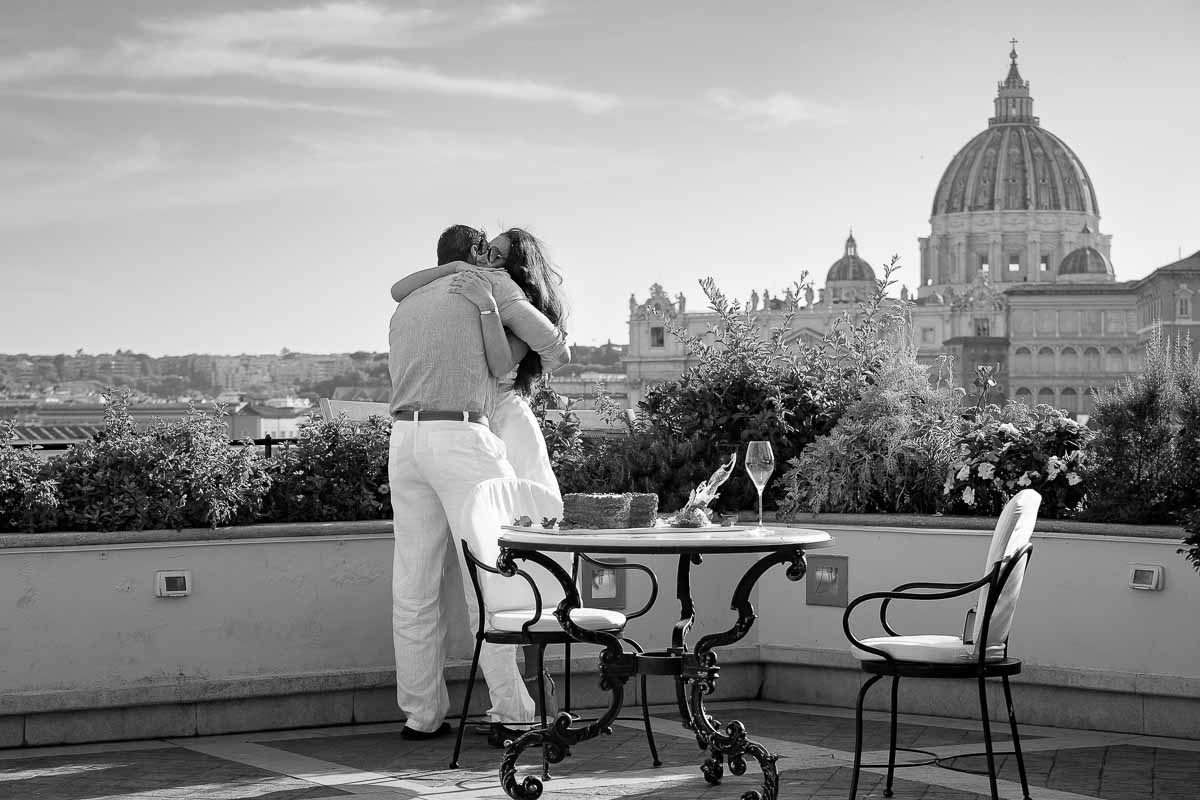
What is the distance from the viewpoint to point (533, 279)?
5.32 meters

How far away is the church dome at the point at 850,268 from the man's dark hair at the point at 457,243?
141 m

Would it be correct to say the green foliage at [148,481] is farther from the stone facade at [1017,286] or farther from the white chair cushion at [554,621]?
the stone facade at [1017,286]

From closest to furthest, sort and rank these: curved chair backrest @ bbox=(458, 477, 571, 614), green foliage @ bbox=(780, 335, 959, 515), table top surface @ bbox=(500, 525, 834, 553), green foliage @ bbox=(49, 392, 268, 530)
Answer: table top surface @ bbox=(500, 525, 834, 553) → curved chair backrest @ bbox=(458, 477, 571, 614) → green foliage @ bbox=(49, 392, 268, 530) → green foliage @ bbox=(780, 335, 959, 515)

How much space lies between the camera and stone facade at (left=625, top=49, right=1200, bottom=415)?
124188 mm

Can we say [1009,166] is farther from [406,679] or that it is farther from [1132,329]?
[406,679]

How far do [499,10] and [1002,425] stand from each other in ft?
36.8

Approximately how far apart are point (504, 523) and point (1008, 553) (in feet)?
4.63

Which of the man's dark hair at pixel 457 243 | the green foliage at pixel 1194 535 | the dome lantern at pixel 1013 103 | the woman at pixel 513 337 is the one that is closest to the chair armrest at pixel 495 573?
the woman at pixel 513 337

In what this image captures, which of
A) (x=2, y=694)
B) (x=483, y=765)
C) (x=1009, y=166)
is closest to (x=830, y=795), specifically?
(x=483, y=765)

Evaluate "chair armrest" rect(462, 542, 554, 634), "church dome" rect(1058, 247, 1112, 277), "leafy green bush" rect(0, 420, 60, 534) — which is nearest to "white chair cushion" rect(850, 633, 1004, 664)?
"chair armrest" rect(462, 542, 554, 634)

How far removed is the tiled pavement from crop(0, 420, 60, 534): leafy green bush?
72 cm

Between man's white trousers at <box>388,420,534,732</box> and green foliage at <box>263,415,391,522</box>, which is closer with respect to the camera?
man's white trousers at <box>388,420,534,732</box>

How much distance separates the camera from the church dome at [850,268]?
478 ft

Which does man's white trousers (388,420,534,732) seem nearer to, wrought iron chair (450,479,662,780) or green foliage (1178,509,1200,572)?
wrought iron chair (450,479,662,780)
